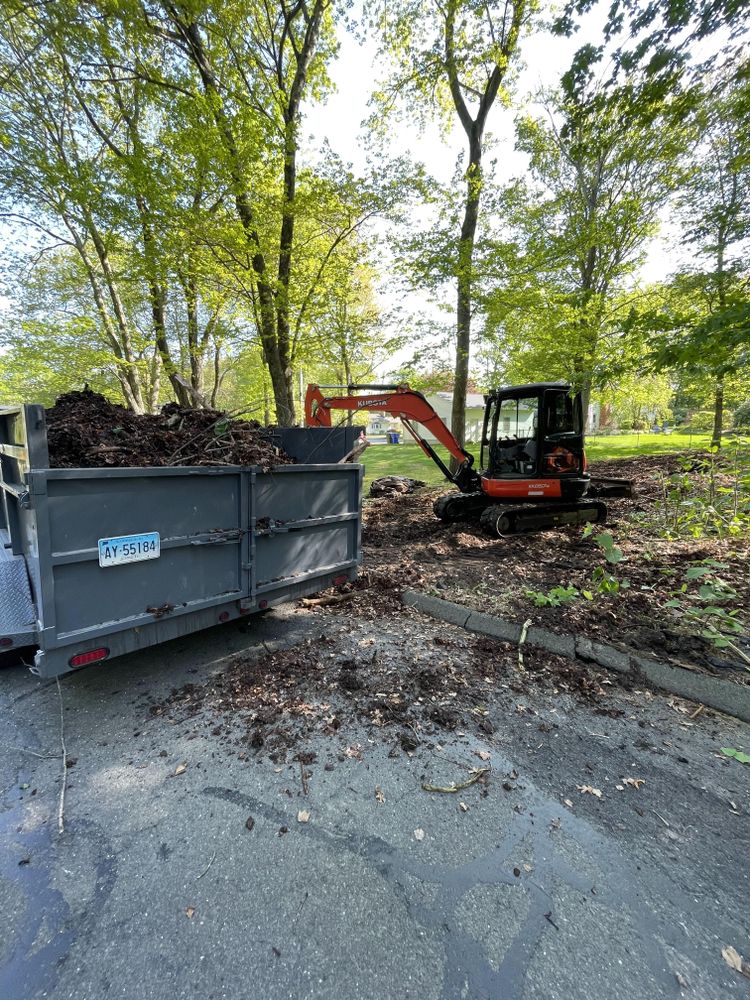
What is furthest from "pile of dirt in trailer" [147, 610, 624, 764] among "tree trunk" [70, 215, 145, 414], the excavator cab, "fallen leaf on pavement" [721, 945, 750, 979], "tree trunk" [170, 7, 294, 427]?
"tree trunk" [70, 215, 145, 414]

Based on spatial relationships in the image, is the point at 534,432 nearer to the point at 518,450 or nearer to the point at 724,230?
the point at 518,450

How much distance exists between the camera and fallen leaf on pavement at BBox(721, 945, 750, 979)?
1.45 meters

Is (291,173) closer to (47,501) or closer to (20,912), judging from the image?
(47,501)

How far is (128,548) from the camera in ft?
8.67

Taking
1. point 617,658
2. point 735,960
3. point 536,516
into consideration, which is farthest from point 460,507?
point 735,960

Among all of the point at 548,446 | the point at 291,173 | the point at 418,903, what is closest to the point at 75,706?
A: the point at 418,903

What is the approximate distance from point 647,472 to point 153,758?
13.0 metres

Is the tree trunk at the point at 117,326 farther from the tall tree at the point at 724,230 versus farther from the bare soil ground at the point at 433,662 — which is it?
the tall tree at the point at 724,230

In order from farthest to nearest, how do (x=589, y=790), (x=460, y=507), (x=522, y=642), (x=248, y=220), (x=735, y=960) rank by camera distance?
(x=248, y=220) → (x=460, y=507) → (x=522, y=642) → (x=589, y=790) → (x=735, y=960)

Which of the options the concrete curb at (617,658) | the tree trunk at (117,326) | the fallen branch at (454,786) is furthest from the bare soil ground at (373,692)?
the tree trunk at (117,326)

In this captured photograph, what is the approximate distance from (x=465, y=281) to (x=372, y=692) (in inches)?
389

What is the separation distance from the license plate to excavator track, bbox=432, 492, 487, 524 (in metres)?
5.55

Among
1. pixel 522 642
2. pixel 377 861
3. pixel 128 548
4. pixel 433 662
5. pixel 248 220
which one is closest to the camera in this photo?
pixel 377 861

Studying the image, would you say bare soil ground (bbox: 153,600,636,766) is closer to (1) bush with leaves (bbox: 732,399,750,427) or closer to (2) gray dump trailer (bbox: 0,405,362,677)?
(2) gray dump trailer (bbox: 0,405,362,677)
